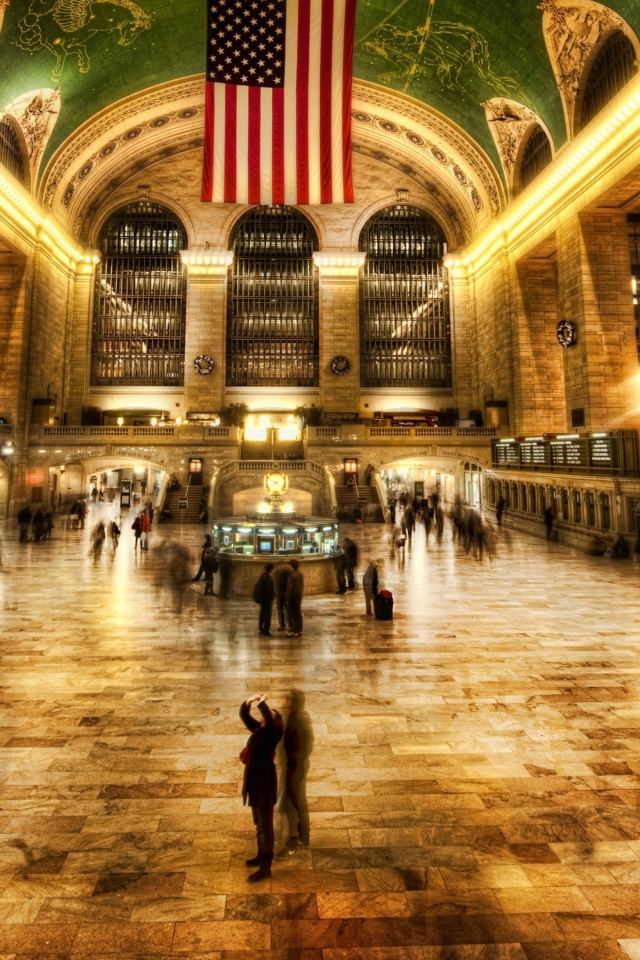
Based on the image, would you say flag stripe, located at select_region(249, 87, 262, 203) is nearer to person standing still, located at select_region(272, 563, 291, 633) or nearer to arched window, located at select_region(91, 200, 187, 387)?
person standing still, located at select_region(272, 563, 291, 633)

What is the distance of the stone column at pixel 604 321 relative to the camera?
18.5 metres

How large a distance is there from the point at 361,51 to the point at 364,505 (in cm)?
1906

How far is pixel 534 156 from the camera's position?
75.1 ft

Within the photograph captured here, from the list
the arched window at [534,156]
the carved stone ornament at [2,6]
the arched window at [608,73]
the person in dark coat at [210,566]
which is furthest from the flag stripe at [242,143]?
the arched window at [534,156]

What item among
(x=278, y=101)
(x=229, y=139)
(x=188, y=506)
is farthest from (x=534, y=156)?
(x=188, y=506)

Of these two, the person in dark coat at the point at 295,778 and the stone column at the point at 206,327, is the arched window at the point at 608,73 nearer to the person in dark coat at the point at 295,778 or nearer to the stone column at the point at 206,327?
the stone column at the point at 206,327

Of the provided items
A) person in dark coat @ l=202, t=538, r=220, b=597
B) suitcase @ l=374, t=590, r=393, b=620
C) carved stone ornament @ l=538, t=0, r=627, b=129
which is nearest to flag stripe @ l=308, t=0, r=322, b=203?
person in dark coat @ l=202, t=538, r=220, b=597

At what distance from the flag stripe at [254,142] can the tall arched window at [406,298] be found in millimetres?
20896

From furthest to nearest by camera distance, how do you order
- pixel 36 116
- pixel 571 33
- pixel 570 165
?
pixel 36 116 < pixel 570 165 < pixel 571 33

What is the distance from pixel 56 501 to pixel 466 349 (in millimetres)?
23289

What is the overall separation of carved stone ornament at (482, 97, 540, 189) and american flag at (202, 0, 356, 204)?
1499cm

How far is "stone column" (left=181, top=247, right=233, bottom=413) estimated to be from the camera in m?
29.6

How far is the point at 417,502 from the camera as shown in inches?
885

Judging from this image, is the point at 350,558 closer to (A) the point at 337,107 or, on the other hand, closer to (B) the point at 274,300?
(A) the point at 337,107
